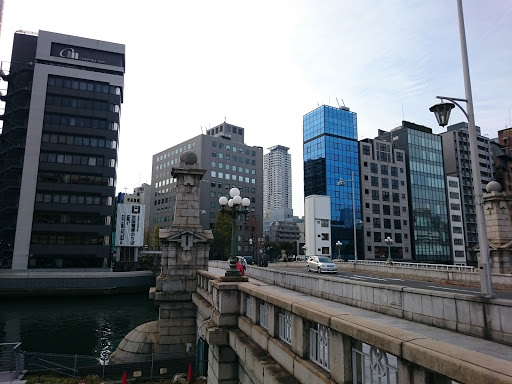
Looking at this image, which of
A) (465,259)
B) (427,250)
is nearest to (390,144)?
(427,250)

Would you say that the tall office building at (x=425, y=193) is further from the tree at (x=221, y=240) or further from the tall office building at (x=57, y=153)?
the tall office building at (x=57, y=153)

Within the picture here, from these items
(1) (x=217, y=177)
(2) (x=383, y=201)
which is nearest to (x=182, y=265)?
(2) (x=383, y=201)

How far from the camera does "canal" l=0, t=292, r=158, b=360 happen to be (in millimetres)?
26391

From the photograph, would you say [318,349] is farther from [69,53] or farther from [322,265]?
[69,53]

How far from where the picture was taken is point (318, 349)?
5.54 metres

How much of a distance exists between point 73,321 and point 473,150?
37.2m

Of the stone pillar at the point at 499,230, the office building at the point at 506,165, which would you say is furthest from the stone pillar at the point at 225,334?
the office building at the point at 506,165

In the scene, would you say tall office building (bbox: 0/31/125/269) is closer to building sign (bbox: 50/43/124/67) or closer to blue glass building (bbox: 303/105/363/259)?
building sign (bbox: 50/43/124/67)

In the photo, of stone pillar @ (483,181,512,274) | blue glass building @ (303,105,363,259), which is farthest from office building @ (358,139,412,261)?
stone pillar @ (483,181,512,274)

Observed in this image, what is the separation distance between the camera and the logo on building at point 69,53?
218 ft

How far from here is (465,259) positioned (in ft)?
295

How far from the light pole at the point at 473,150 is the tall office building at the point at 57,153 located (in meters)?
62.5

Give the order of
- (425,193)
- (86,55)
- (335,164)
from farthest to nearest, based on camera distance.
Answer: (425,193) → (335,164) → (86,55)

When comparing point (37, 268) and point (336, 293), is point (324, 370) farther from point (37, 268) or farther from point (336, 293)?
point (37, 268)
